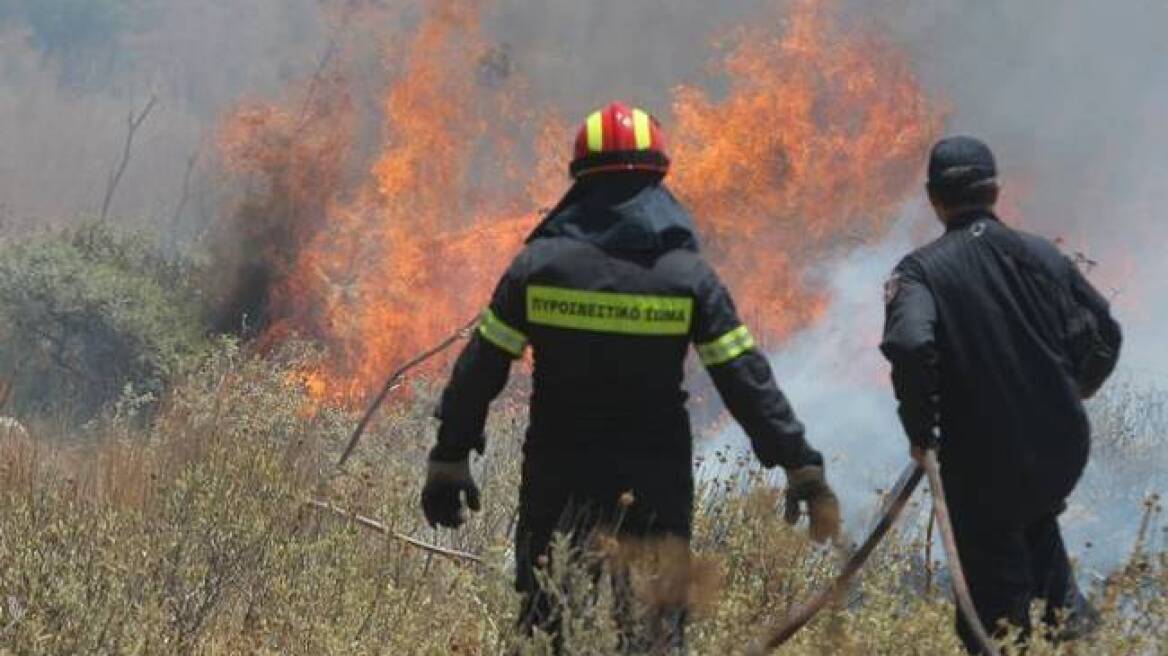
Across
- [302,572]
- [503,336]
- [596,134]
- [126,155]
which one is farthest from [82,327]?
[596,134]

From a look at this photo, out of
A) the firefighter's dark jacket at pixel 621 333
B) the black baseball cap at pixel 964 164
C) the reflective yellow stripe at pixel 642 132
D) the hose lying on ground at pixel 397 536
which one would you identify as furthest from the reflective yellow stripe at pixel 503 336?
the black baseball cap at pixel 964 164

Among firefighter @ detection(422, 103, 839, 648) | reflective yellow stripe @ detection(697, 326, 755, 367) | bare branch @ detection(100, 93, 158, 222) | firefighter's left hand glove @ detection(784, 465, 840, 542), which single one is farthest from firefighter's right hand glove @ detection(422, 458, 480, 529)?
bare branch @ detection(100, 93, 158, 222)

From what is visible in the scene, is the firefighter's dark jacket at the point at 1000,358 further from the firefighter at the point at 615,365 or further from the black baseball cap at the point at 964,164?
the firefighter at the point at 615,365

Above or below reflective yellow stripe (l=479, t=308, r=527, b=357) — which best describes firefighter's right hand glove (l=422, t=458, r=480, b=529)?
below

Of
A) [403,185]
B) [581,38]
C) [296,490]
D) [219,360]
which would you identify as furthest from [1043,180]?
[296,490]

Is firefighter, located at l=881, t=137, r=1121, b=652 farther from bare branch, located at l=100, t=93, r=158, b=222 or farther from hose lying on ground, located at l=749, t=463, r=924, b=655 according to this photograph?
bare branch, located at l=100, t=93, r=158, b=222

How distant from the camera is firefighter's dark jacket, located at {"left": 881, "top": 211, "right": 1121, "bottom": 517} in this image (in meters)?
3.97

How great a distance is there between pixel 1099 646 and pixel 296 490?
275 cm

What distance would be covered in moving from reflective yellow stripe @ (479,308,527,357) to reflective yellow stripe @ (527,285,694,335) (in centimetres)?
16

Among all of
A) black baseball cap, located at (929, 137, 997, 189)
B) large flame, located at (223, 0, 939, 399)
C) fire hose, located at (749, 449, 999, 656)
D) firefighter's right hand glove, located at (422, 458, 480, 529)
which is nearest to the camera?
fire hose, located at (749, 449, 999, 656)

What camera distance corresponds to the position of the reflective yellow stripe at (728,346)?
3.59 m

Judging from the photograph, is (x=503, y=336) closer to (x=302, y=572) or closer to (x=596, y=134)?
(x=596, y=134)

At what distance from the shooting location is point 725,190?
15273 millimetres

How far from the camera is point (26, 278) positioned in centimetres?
1744
